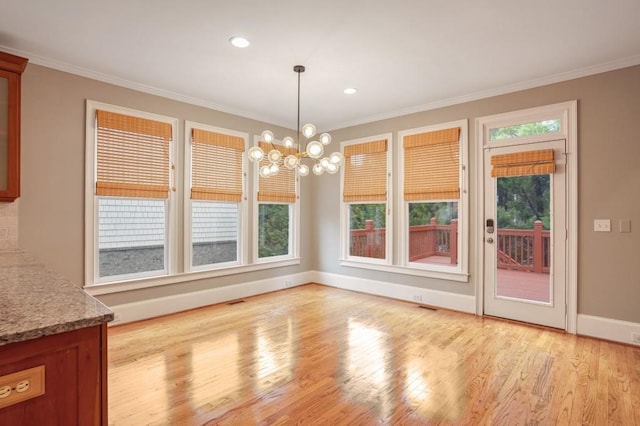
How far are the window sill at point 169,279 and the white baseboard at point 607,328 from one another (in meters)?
4.13

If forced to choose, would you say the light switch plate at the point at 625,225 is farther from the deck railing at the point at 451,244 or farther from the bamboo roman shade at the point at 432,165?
the bamboo roman shade at the point at 432,165

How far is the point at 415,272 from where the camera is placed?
16.4 feet

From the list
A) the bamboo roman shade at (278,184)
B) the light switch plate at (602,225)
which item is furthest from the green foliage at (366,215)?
the light switch plate at (602,225)

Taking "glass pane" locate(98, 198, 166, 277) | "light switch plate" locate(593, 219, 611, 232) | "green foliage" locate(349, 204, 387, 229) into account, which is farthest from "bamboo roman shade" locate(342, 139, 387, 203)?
"glass pane" locate(98, 198, 166, 277)

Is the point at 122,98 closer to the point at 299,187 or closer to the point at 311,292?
the point at 299,187

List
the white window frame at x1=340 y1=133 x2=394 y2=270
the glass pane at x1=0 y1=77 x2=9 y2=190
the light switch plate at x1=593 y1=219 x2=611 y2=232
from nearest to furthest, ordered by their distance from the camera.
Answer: the glass pane at x1=0 y1=77 x2=9 y2=190 → the light switch plate at x1=593 y1=219 x2=611 y2=232 → the white window frame at x1=340 y1=133 x2=394 y2=270

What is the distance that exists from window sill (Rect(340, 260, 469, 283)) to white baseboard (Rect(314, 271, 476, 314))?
0.66 ft

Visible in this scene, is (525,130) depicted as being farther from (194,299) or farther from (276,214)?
(194,299)

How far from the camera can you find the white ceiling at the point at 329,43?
102 inches

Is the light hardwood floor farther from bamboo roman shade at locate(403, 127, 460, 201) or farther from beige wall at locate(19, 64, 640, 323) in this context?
bamboo roman shade at locate(403, 127, 460, 201)

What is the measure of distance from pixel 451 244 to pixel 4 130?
5.06m

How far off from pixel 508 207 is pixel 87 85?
5148mm

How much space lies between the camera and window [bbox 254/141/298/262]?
18.2 feet

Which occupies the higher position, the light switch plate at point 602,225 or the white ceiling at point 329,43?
the white ceiling at point 329,43
